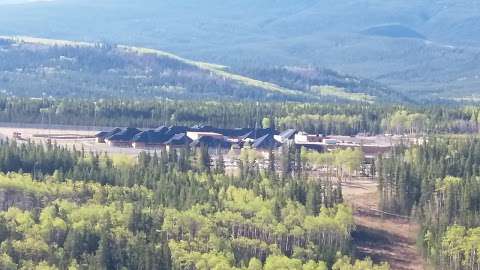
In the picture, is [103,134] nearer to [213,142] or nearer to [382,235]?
[213,142]

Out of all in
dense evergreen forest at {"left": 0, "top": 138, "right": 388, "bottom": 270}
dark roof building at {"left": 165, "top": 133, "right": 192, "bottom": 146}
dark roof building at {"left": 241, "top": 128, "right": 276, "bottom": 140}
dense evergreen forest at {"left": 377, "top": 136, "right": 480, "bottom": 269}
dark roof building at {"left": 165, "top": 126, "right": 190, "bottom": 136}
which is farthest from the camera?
dark roof building at {"left": 241, "top": 128, "right": 276, "bottom": 140}

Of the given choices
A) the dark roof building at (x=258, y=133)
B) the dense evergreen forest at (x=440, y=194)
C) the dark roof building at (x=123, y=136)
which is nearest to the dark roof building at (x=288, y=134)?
the dark roof building at (x=258, y=133)

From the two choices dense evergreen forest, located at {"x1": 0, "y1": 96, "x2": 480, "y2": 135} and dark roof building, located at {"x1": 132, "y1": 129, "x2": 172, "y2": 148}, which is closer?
dark roof building, located at {"x1": 132, "y1": 129, "x2": 172, "y2": 148}

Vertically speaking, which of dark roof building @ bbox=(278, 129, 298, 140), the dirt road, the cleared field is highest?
dark roof building @ bbox=(278, 129, 298, 140)

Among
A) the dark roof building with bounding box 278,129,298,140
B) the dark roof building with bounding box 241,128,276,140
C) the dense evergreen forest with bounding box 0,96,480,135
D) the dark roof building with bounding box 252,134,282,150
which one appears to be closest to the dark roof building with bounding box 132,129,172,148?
the dark roof building with bounding box 241,128,276,140

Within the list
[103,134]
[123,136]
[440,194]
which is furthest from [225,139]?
[440,194]

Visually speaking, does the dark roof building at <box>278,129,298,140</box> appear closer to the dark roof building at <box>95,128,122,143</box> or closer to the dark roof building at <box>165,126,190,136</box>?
the dark roof building at <box>165,126,190,136</box>

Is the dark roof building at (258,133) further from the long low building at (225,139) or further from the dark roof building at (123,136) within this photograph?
the dark roof building at (123,136)
